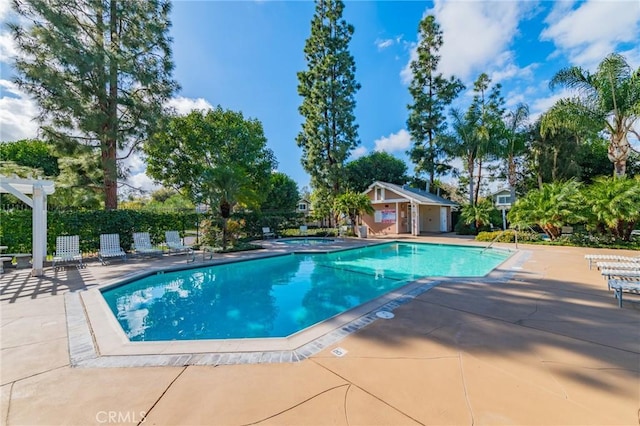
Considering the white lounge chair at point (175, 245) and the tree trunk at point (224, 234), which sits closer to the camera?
the white lounge chair at point (175, 245)

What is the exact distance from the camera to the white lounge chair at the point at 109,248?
9.97 m

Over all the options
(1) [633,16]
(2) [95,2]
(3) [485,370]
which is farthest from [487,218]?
(2) [95,2]

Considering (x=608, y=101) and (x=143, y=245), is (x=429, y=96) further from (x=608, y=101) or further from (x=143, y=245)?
(x=143, y=245)

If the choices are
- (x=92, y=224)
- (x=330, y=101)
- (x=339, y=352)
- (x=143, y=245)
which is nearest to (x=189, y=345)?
(x=339, y=352)

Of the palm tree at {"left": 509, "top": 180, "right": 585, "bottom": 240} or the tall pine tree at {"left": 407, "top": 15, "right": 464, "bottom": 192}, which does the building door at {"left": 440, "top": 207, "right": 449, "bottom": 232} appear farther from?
the palm tree at {"left": 509, "top": 180, "right": 585, "bottom": 240}

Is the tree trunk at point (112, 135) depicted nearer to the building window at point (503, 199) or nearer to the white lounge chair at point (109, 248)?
the white lounge chair at point (109, 248)

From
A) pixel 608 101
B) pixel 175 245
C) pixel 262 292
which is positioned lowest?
pixel 262 292

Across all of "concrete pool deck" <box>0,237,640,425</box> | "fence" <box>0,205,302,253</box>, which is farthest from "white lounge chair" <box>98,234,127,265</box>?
"concrete pool deck" <box>0,237,640,425</box>

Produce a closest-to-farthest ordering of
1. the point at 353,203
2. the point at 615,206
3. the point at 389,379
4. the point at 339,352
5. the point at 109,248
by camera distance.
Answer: the point at 389,379 → the point at 339,352 → the point at 109,248 → the point at 615,206 → the point at 353,203

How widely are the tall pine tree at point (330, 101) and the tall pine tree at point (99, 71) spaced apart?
12.1m

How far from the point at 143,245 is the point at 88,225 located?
2.21 meters

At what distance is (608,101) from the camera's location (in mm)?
13992

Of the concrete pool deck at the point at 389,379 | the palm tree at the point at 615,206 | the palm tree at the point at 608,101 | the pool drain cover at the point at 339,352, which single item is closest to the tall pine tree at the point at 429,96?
the palm tree at the point at 608,101

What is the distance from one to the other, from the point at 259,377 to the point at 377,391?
4.11ft
